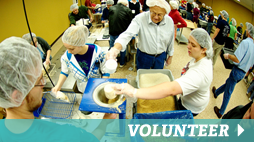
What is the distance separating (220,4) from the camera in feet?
15.3

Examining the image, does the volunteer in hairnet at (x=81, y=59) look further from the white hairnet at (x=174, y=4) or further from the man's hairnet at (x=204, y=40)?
the white hairnet at (x=174, y=4)

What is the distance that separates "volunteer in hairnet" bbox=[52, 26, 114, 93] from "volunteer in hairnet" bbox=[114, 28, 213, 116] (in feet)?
1.82

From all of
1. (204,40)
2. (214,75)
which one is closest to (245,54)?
(204,40)

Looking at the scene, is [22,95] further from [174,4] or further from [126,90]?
[174,4]

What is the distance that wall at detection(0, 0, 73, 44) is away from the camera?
1959mm

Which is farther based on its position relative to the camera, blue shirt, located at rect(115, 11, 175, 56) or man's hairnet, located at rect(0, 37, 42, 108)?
blue shirt, located at rect(115, 11, 175, 56)

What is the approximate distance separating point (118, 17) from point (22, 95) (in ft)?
8.62

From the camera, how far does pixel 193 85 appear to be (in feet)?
3.47

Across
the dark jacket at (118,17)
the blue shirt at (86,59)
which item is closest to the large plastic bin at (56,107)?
the blue shirt at (86,59)

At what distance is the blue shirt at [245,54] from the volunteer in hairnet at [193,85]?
120 cm

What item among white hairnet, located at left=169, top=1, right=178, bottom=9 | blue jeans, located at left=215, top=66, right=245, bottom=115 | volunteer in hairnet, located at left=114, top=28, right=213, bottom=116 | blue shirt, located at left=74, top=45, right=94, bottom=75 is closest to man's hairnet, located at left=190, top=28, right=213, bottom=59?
volunteer in hairnet, located at left=114, top=28, right=213, bottom=116

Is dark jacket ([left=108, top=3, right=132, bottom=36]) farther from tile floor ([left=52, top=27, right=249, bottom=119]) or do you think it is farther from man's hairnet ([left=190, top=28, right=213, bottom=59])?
man's hairnet ([left=190, top=28, right=213, bottom=59])

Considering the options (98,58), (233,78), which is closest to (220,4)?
(233,78)

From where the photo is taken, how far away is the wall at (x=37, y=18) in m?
1.96
